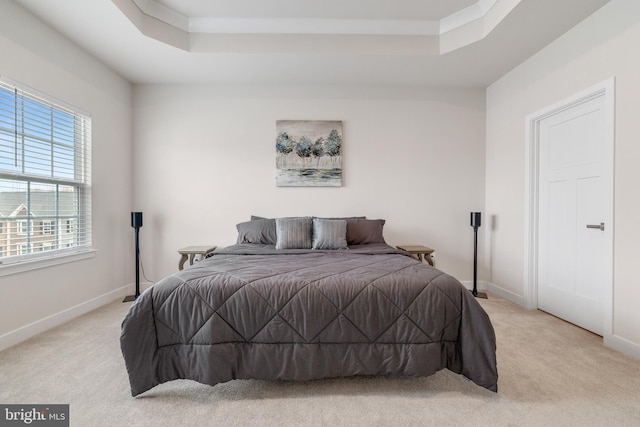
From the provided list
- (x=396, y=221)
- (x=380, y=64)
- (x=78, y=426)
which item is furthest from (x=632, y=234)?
(x=78, y=426)

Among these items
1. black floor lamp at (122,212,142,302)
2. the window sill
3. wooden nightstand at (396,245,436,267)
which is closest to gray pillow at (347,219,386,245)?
wooden nightstand at (396,245,436,267)

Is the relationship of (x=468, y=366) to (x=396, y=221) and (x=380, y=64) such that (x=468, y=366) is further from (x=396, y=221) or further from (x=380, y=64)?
(x=380, y=64)

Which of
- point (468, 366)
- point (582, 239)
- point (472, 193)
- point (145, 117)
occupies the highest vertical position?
point (145, 117)

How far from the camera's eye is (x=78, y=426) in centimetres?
139

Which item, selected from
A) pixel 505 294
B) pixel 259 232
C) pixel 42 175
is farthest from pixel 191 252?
pixel 505 294

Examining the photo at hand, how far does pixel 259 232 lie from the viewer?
319 centimetres

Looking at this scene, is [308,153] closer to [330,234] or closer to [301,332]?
[330,234]

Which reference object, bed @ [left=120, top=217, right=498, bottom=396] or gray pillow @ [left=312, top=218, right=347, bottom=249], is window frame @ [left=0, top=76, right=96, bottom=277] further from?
gray pillow @ [left=312, top=218, right=347, bottom=249]

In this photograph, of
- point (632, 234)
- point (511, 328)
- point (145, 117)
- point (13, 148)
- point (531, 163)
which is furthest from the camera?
point (145, 117)

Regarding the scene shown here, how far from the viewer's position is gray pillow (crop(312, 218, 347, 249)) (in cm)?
292

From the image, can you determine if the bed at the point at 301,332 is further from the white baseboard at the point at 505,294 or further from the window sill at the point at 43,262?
the white baseboard at the point at 505,294

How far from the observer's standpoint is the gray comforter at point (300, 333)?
1.56 meters

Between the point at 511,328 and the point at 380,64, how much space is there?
2918 millimetres

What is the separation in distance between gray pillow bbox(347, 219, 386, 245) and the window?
279 centimetres
